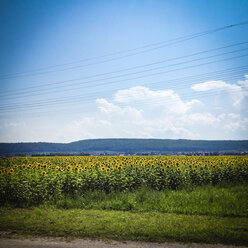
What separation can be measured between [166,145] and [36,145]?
209 feet

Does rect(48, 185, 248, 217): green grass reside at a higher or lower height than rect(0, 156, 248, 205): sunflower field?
lower

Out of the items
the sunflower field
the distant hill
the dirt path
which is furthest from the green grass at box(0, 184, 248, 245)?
the distant hill

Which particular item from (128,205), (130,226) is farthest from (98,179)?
(130,226)

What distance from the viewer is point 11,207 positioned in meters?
8.23

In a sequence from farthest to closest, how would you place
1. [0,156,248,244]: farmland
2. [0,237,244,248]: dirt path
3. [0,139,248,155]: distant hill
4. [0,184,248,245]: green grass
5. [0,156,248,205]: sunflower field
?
[0,139,248,155]: distant hill, [0,156,248,205]: sunflower field, [0,156,248,244]: farmland, [0,184,248,245]: green grass, [0,237,244,248]: dirt path

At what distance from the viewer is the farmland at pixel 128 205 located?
18.1ft

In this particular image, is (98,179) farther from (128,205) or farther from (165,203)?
(165,203)

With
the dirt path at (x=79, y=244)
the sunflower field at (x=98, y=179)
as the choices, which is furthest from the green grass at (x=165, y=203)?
the dirt path at (x=79, y=244)

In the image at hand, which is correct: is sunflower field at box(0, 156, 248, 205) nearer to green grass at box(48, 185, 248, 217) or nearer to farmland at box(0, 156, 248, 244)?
farmland at box(0, 156, 248, 244)

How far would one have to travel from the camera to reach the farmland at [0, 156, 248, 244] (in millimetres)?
5520

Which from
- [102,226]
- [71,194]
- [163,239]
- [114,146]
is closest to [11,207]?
[71,194]

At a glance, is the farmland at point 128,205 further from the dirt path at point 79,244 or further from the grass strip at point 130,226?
the dirt path at point 79,244

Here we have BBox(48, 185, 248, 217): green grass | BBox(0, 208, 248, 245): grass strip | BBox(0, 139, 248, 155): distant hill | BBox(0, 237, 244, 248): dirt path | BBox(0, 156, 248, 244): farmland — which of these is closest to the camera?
BBox(0, 237, 244, 248): dirt path

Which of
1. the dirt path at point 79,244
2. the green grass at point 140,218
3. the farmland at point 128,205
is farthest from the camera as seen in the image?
the farmland at point 128,205
